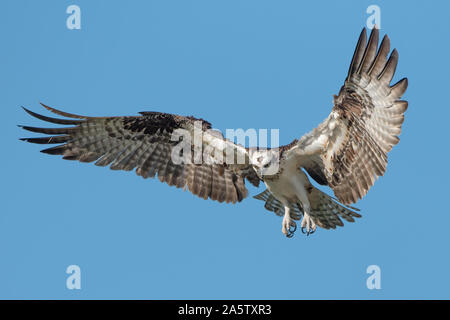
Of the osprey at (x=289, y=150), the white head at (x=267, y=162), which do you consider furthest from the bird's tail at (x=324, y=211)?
the white head at (x=267, y=162)

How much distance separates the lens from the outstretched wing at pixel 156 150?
44.7 feet

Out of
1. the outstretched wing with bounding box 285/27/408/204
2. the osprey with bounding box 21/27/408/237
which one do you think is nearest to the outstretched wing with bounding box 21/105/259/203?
the osprey with bounding box 21/27/408/237

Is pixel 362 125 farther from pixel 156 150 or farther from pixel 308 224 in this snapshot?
pixel 156 150

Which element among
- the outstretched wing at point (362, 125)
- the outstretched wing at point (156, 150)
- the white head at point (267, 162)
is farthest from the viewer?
the outstretched wing at point (156, 150)

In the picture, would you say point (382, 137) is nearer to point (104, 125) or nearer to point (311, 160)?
point (311, 160)

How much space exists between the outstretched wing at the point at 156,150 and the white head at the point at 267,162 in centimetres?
85

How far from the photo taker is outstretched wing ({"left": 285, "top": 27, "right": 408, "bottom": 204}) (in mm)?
11836

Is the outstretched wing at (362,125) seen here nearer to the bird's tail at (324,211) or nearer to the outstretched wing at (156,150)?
the bird's tail at (324,211)

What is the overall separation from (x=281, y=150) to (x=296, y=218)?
1496mm

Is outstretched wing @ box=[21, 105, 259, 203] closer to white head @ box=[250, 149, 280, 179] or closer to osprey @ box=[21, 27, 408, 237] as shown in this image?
osprey @ box=[21, 27, 408, 237]

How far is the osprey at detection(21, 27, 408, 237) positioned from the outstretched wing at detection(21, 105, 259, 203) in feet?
0.06

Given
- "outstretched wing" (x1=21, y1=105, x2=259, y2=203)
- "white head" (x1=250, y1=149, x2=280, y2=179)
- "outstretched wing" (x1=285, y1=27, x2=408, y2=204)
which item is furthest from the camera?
"outstretched wing" (x1=21, y1=105, x2=259, y2=203)

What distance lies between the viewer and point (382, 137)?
12070 mm
